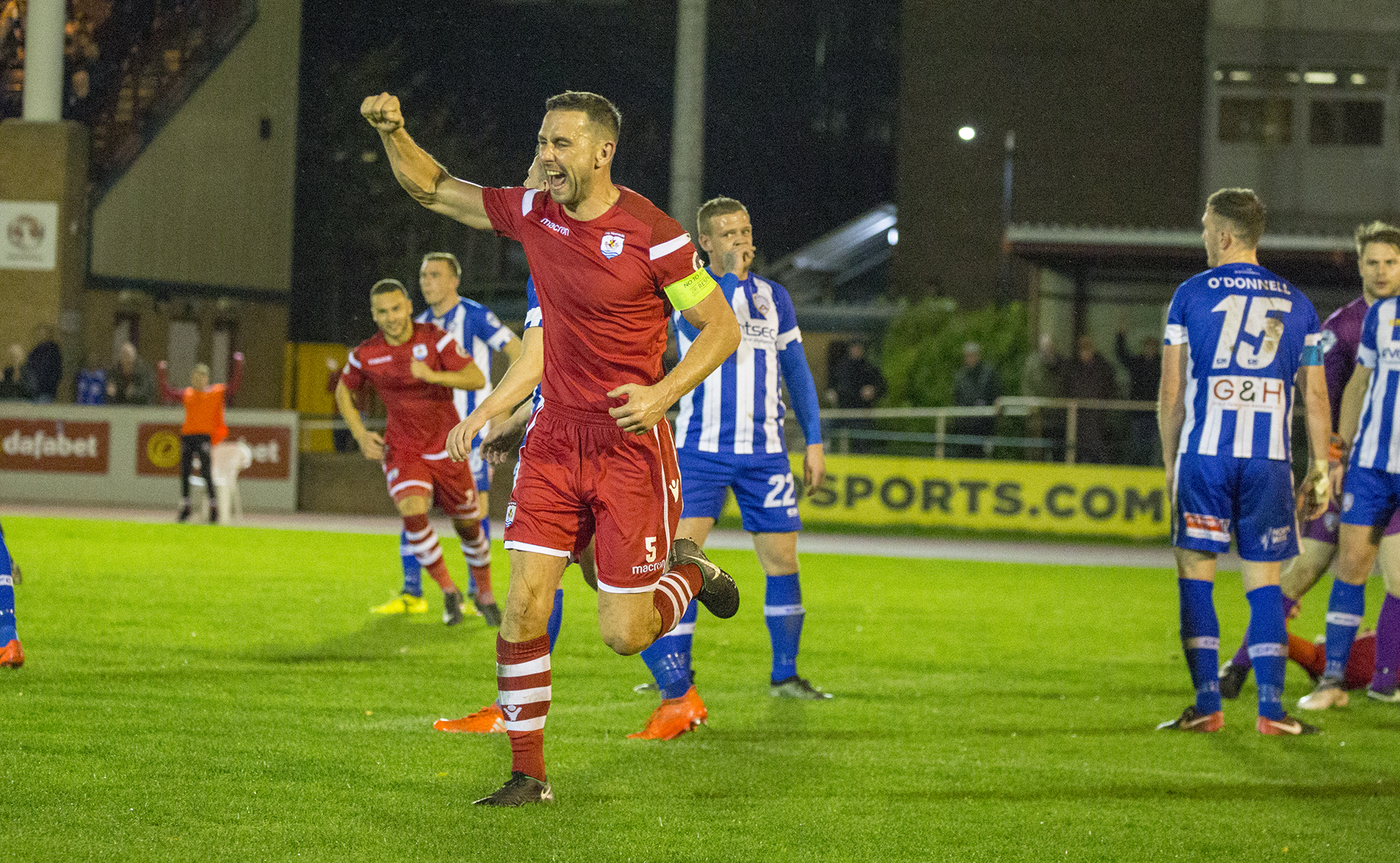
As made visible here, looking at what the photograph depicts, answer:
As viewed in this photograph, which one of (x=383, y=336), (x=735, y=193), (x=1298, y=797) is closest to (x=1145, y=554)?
(x=383, y=336)

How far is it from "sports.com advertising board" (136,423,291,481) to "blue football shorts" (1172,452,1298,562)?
1543 centimetres

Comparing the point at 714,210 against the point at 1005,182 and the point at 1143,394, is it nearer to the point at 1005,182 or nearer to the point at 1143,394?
the point at 1143,394

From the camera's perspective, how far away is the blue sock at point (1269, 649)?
22.0ft

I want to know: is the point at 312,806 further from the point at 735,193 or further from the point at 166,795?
the point at 735,193

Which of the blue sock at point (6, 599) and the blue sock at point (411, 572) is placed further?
the blue sock at point (411, 572)

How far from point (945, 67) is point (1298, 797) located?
93.5 ft

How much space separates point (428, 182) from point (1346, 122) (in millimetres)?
28203

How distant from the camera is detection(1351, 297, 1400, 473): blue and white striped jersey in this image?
288 inches

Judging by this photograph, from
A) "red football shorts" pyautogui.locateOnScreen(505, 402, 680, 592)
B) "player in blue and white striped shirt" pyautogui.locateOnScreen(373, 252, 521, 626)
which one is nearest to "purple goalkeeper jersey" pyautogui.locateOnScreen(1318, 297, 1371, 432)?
"red football shorts" pyautogui.locateOnScreen(505, 402, 680, 592)

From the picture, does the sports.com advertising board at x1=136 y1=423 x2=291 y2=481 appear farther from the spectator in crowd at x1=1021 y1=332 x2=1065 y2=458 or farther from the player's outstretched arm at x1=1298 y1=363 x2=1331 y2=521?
the player's outstretched arm at x1=1298 y1=363 x2=1331 y2=521

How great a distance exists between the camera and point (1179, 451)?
6707 mm

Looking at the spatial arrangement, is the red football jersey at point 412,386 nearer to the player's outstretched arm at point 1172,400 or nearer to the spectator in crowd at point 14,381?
the player's outstretched arm at point 1172,400

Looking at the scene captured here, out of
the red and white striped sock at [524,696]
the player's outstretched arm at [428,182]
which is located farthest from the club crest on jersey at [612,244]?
the red and white striped sock at [524,696]

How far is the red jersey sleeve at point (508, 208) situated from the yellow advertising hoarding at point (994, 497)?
1455 centimetres
